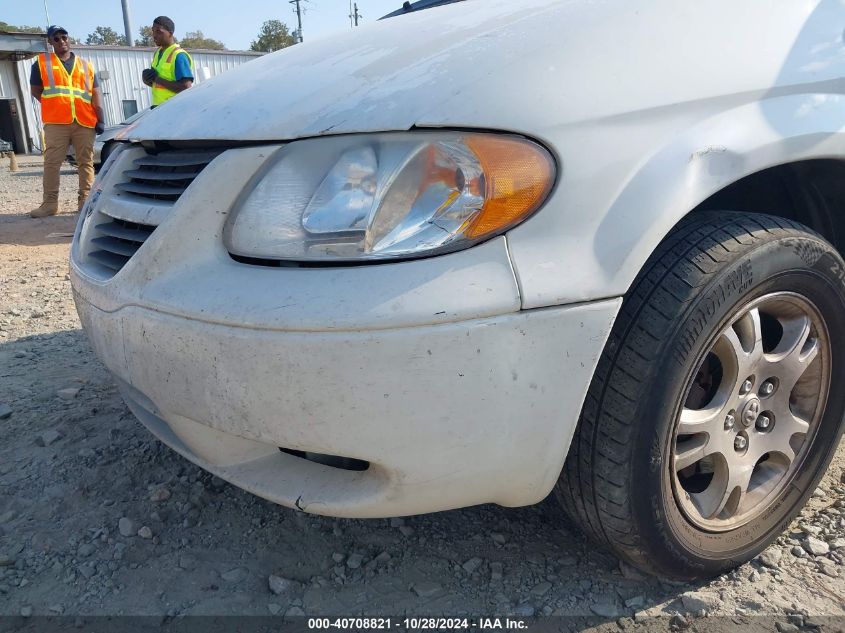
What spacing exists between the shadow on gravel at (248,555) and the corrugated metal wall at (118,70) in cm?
2976

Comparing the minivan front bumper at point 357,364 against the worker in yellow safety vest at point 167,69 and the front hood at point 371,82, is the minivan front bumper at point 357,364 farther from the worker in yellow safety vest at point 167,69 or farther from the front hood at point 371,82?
the worker in yellow safety vest at point 167,69

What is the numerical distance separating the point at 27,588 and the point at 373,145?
1441mm

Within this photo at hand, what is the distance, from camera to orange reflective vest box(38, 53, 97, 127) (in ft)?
23.4

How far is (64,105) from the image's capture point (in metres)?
7.18

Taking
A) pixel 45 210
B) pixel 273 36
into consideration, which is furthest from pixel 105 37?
pixel 45 210

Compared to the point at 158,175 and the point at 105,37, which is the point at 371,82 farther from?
the point at 105,37

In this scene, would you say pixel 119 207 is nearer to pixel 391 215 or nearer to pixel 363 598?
pixel 391 215

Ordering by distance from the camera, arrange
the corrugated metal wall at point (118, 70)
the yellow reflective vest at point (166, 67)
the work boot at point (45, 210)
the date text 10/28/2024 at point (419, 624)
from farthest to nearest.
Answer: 1. the corrugated metal wall at point (118, 70)
2. the work boot at point (45, 210)
3. the yellow reflective vest at point (166, 67)
4. the date text 10/28/2024 at point (419, 624)

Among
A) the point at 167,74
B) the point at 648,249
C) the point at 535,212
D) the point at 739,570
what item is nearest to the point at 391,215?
the point at 535,212

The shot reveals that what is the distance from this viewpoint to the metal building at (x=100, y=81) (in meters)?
28.9

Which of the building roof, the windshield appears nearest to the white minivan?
the windshield

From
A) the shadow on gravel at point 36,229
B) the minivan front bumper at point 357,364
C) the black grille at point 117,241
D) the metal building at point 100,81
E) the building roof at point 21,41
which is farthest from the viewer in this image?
the metal building at point 100,81

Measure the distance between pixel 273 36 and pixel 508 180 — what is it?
5694cm

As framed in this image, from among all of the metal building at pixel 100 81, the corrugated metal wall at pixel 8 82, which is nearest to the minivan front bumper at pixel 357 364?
the metal building at pixel 100 81
